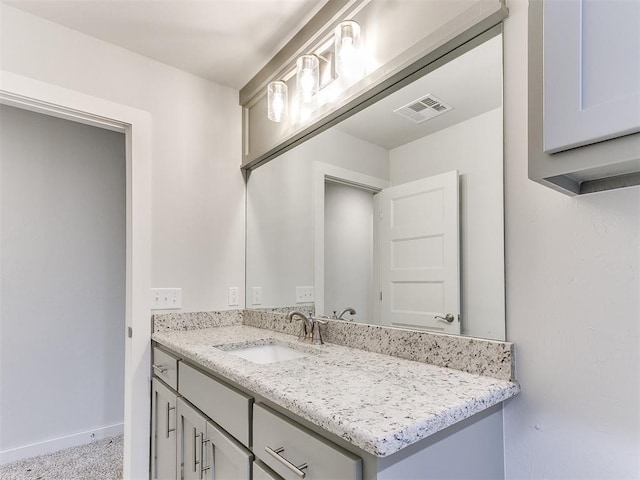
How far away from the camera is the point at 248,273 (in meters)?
2.29

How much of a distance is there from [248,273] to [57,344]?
4.71 feet

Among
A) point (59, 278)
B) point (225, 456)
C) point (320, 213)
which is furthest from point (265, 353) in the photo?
point (59, 278)

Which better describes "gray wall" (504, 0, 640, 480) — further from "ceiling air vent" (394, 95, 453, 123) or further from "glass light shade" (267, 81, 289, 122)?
"glass light shade" (267, 81, 289, 122)

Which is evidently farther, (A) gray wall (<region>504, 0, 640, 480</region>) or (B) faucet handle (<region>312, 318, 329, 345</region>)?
(B) faucet handle (<region>312, 318, 329, 345</region>)

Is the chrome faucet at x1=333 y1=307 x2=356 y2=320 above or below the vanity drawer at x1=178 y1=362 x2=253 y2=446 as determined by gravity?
above

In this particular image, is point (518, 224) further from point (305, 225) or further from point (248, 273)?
point (248, 273)

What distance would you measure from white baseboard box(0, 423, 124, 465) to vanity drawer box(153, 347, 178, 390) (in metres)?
1.22

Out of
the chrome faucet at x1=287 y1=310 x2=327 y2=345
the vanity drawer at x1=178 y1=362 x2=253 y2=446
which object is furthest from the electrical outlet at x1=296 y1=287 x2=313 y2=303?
the vanity drawer at x1=178 y1=362 x2=253 y2=446

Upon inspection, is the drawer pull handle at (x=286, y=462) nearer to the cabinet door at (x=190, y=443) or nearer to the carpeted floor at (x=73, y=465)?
the cabinet door at (x=190, y=443)

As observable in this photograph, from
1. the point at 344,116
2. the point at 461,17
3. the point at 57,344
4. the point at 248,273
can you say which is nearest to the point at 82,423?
the point at 57,344

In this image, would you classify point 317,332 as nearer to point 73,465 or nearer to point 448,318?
point 448,318

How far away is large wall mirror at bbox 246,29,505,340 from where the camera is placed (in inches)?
43.9

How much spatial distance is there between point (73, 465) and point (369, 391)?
2322mm

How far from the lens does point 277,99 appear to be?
1.89 m
